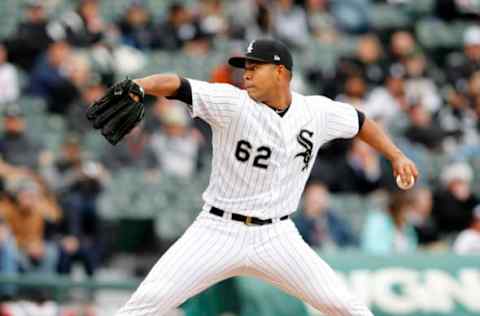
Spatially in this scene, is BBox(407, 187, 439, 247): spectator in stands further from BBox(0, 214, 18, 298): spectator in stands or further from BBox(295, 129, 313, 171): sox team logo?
BBox(295, 129, 313, 171): sox team logo

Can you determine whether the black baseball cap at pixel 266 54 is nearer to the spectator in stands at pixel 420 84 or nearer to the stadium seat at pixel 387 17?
the spectator in stands at pixel 420 84

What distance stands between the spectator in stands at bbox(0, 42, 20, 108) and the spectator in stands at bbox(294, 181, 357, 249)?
3.42 meters

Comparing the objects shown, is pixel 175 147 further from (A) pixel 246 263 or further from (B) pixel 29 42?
(A) pixel 246 263

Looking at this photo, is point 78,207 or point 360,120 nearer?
point 360,120

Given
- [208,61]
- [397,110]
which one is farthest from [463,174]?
[208,61]

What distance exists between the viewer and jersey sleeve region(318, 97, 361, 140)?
6539mm

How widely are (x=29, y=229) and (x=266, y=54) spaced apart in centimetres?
465

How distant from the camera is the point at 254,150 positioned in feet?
20.4

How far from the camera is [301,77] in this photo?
45.8ft

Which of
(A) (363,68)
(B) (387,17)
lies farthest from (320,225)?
(B) (387,17)

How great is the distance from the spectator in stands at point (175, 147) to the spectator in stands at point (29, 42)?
168 centimetres

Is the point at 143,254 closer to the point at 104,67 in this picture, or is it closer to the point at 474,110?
the point at 104,67

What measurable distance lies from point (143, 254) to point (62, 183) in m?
1.17

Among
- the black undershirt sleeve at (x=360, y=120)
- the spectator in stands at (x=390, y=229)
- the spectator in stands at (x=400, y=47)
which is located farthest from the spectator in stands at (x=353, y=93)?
the black undershirt sleeve at (x=360, y=120)
